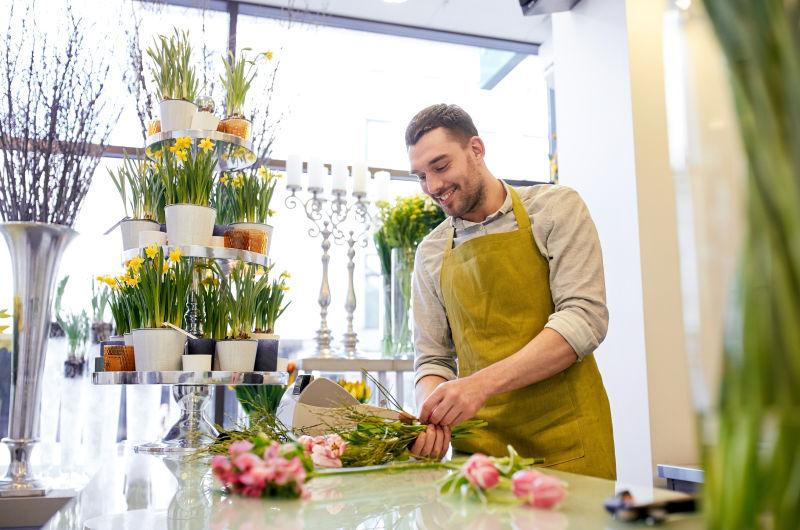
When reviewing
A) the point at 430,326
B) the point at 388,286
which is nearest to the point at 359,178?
the point at 388,286

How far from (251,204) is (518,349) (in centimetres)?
96

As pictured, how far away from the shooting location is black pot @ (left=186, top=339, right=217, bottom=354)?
6.38ft

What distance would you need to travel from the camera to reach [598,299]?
169 cm

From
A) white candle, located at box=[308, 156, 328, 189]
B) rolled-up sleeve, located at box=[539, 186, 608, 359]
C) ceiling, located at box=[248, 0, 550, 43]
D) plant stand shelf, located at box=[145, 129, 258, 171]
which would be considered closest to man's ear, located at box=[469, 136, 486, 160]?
rolled-up sleeve, located at box=[539, 186, 608, 359]

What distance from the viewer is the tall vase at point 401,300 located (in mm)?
3146

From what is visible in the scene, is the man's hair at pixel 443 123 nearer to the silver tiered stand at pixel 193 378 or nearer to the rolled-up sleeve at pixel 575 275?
the rolled-up sleeve at pixel 575 275

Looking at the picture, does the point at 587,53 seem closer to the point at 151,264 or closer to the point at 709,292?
the point at 151,264

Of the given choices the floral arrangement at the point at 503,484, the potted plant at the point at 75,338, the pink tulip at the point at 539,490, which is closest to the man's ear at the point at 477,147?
the floral arrangement at the point at 503,484

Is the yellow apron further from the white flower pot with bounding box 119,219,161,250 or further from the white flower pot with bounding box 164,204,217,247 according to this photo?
the white flower pot with bounding box 119,219,161,250

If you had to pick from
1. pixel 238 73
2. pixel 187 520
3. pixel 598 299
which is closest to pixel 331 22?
pixel 238 73

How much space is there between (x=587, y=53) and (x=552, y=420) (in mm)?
1841

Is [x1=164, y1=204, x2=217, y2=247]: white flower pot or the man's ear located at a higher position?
the man's ear

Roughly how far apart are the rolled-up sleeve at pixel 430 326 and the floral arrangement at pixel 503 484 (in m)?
1.15

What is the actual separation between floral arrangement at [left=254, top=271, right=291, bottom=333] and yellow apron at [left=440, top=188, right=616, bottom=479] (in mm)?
525
